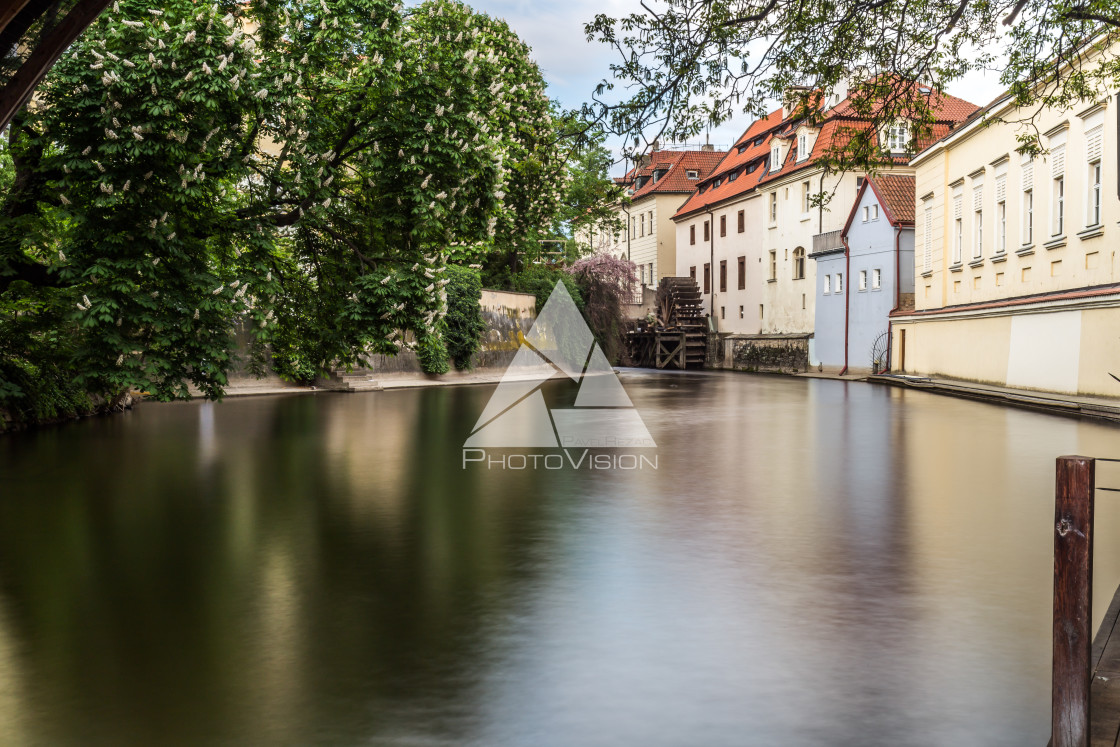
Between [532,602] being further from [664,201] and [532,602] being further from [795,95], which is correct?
[664,201]

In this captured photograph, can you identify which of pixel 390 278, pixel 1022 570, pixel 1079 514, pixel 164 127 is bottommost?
pixel 1022 570

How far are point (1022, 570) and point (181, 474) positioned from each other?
9884 millimetres

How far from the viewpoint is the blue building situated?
148 feet

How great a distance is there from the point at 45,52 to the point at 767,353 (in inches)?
2206

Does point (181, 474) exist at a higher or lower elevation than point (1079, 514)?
lower

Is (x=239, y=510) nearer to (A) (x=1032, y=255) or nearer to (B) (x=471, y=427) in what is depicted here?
(B) (x=471, y=427)

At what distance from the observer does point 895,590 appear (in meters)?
6.62

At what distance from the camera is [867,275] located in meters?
47.6

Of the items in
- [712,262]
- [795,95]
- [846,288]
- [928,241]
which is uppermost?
[712,262]

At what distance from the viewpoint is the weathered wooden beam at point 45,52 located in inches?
180

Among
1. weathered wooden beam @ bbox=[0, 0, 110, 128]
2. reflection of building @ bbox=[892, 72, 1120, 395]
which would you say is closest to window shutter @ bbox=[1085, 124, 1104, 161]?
reflection of building @ bbox=[892, 72, 1120, 395]

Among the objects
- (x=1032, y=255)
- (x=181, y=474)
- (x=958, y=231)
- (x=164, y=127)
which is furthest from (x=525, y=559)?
(x=958, y=231)

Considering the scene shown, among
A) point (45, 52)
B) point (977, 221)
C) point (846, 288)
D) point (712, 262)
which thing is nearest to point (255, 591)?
point (45, 52)

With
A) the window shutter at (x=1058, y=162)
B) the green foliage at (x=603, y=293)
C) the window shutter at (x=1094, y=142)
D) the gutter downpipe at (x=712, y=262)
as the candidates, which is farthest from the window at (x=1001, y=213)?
the gutter downpipe at (x=712, y=262)
